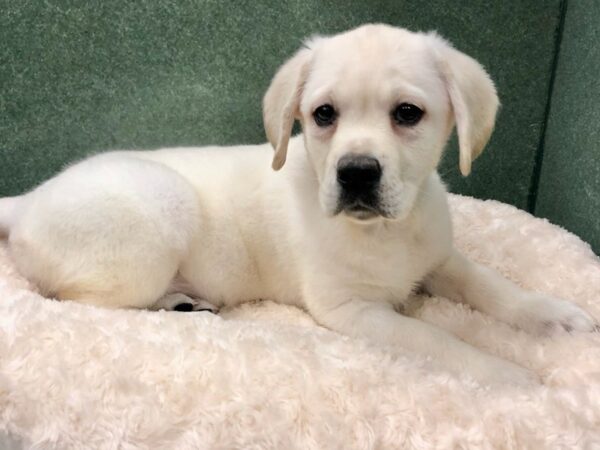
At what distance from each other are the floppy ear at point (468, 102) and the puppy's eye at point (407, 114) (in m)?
0.11

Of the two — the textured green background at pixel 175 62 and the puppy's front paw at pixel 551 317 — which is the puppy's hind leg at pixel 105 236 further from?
the puppy's front paw at pixel 551 317

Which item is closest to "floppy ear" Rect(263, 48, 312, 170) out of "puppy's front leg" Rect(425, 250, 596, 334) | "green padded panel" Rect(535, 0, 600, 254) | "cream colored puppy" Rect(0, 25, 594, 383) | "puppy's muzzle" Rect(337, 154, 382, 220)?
"cream colored puppy" Rect(0, 25, 594, 383)

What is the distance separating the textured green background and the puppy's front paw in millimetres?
978

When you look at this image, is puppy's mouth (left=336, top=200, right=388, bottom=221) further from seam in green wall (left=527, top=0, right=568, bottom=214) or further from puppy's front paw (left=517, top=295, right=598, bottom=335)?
seam in green wall (left=527, top=0, right=568, bottom=214)

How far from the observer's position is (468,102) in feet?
5.57

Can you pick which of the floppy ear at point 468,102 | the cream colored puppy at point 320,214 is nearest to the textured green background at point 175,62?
the cream colored puppy at point 320,214

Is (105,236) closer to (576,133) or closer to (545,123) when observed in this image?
(576,133)

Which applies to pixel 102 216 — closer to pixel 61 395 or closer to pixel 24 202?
pixel 24 202

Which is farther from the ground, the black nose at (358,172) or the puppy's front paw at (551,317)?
the black nose at (358,172)

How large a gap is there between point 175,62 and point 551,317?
70.5 inches

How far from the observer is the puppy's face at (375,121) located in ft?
5.22

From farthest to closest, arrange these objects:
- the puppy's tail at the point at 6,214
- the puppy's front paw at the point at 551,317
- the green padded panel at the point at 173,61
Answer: the green padded panel at the point at 173,61, the puppy's tail at the point at 6,214, the puppy's front paw at the point at 551,317

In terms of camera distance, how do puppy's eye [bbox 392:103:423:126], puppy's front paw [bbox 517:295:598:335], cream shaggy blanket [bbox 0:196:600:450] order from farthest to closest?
puppy's front paw [bbox 517:295:598:335] → puppy's eye [bbox 392:103:423:126] → cream shaggy blanket [bbox 0:196:600:450]

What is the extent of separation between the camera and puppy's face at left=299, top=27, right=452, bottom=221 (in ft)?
5.22
